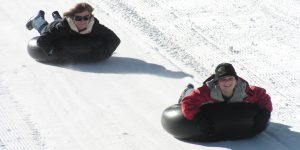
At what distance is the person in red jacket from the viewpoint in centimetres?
668

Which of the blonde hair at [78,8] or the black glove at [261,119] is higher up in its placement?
the blonde hair at [78,8]

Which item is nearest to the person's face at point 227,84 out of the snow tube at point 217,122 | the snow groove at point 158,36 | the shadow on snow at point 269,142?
the snow tube at point 217,122

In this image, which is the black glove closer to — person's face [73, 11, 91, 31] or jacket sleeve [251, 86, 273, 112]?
jacket sleeve [251, 86, 273, 112]

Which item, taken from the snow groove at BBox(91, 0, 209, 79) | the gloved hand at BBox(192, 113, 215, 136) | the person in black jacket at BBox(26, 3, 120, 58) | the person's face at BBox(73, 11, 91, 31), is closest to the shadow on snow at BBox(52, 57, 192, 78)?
the person in black jacket at BBox(26, 3, 120, 58)

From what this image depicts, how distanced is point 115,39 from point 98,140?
7.96ft

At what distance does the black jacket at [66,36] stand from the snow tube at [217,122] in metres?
2.37

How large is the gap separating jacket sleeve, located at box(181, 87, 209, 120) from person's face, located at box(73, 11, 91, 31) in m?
2.46

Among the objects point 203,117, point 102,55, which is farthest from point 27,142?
point 102,55

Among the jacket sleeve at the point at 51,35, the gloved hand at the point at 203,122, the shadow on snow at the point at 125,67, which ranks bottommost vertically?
the shadow on snow at the point at 125,67

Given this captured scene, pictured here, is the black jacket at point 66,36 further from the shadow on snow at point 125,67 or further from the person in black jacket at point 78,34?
the shadow on snow at point 125,67

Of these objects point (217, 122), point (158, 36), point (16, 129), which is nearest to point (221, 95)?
point (217, 122)

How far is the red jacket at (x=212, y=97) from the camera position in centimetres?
677

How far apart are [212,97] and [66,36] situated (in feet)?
9.20

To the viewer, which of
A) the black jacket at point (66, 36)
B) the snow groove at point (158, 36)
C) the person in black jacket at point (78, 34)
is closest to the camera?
the person in black jacket at point (78, 34)
